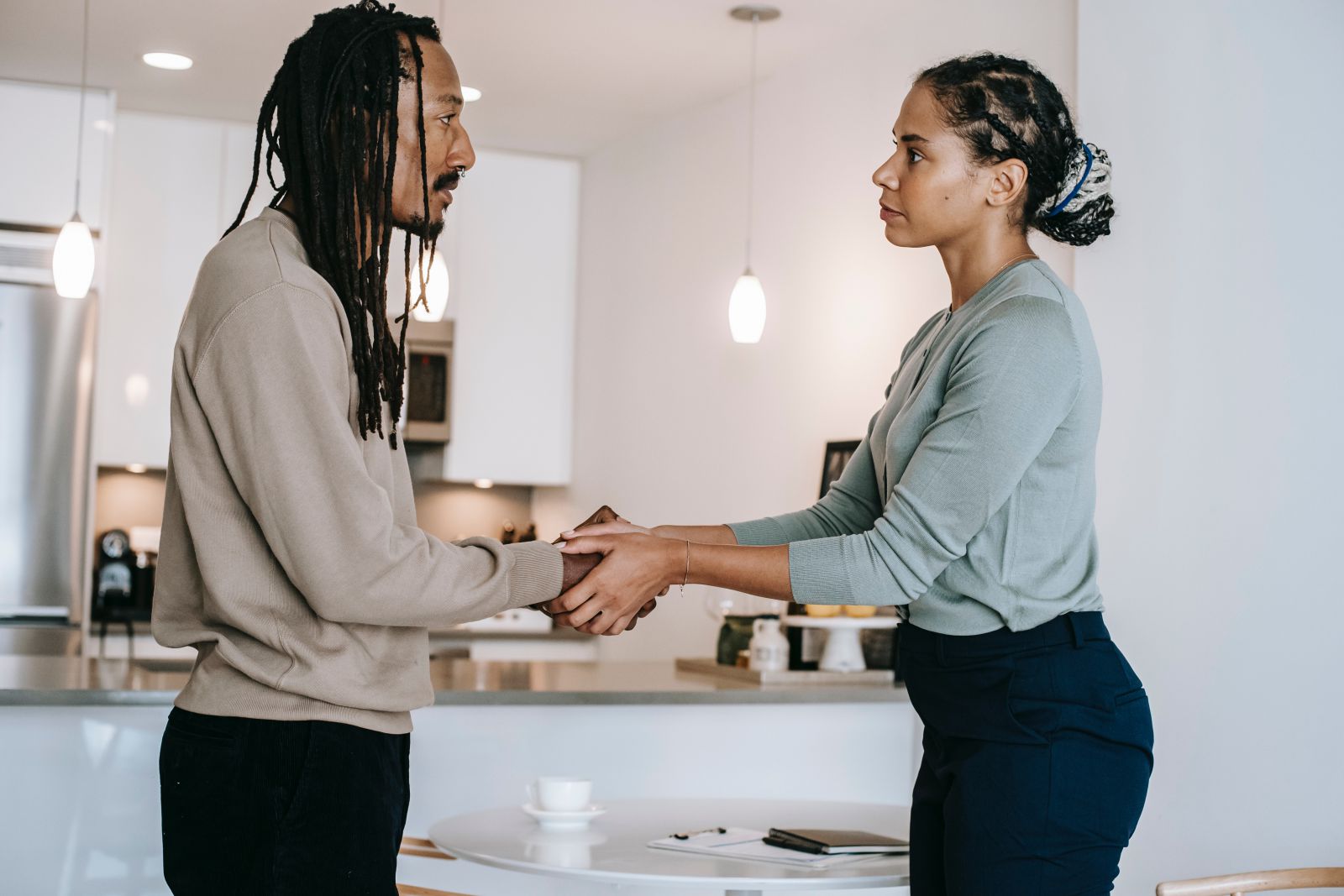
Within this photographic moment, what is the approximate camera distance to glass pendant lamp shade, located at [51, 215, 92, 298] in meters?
3.53

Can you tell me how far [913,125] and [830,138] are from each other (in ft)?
7.56

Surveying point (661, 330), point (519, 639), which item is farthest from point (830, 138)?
point (519, 639)

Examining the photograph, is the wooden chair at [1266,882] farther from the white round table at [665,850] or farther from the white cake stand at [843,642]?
the white cake stand at [843,642]

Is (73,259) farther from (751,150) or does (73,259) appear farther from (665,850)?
(665,850)

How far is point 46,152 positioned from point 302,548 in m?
4.05

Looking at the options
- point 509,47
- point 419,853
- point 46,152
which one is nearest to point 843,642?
point 419,853

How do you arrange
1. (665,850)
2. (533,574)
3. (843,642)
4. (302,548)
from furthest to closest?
(843,642)
(665,850)
(533,574)
(302,548)

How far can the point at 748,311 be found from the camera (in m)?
3.74

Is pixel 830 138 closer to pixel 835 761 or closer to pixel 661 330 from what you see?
pixel 661 330

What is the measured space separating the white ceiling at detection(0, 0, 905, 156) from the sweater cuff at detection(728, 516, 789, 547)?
209 centimetres

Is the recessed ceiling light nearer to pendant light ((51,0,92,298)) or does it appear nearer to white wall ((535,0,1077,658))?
pendant light ((51,0,92,298))

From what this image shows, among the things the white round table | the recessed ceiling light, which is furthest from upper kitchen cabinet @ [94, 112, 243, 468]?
the white round table

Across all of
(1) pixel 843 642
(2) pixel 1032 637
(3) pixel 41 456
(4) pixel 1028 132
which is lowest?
(1) pixel 843 642

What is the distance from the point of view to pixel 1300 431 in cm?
238
